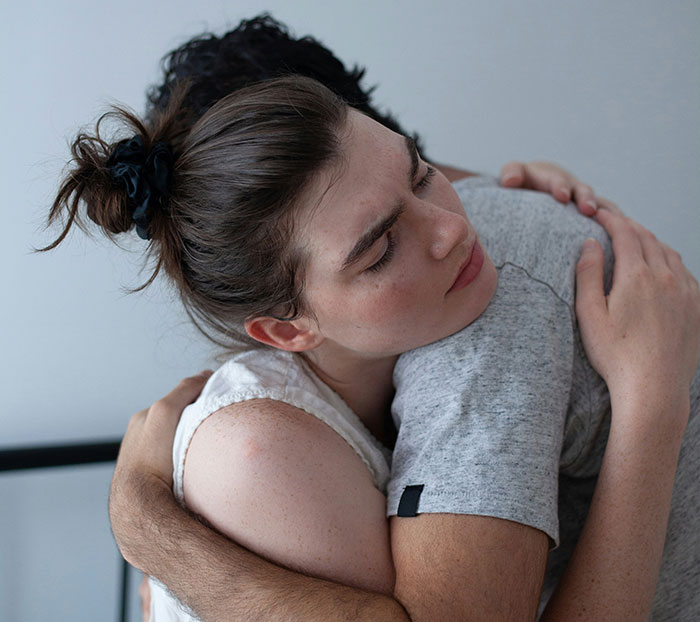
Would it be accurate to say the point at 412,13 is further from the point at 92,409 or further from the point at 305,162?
the point at 92,409

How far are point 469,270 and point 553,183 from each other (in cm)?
39

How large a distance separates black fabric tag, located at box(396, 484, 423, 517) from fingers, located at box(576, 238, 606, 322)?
12.3 inches

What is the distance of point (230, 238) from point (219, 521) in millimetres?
347

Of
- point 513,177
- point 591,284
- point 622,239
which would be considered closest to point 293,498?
point 591,284

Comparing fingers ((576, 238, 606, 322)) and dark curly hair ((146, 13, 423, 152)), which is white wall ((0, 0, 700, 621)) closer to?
dark curly hair ((146, 13, 423, 152))

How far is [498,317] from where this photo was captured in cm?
84

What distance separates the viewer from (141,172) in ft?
2.77

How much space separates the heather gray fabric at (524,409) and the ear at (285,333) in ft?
0.43

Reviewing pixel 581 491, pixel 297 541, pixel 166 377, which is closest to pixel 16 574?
pixel 166 377

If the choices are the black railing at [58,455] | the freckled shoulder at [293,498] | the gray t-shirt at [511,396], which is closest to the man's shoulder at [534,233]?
the gray t-shirt at [511,396]

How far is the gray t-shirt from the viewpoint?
731 mm

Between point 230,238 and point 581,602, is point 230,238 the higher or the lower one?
the higher one

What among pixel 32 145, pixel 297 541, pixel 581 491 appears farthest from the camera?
pixel 32 145

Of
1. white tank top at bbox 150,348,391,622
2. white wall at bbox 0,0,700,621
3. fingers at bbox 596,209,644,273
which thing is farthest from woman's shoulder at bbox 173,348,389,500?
white wall at bbox 0,0,700,621
